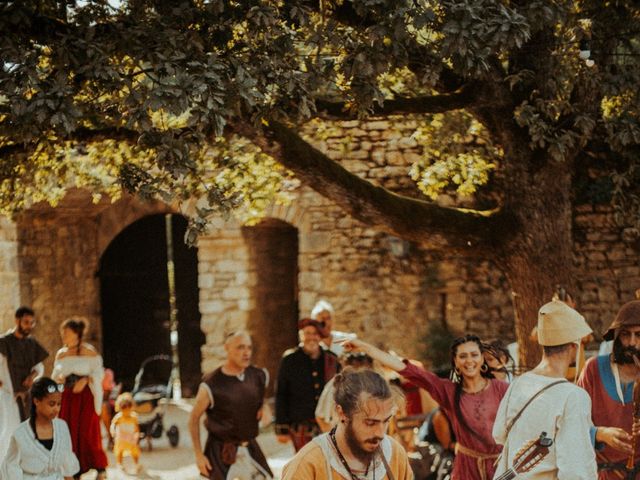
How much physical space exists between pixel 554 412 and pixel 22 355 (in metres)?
6.18

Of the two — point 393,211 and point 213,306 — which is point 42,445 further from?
point 213,306

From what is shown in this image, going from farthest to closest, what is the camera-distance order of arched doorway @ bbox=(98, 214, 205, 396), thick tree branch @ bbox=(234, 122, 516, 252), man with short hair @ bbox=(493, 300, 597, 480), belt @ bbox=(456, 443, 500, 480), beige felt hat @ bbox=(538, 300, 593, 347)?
arched doorway @ bbox=(98, 214, 205, 396) → thick tree branch @ bbox=(234, 122, 516, 252) → belt @ bbox=(456, 443, 500, 480) → beige felt hat @ bbox=(538, 300, 593, 347) → man with short hair @ bbox=(493, 300, 597, 480)

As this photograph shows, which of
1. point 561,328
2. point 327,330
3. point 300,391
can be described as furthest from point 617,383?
point 327,330

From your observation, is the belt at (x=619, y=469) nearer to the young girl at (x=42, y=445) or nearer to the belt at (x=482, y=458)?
the belt at (x=482, y=458)

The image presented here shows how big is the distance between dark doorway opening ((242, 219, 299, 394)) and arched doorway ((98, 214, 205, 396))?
2.03 metres

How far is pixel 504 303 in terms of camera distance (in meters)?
12.8

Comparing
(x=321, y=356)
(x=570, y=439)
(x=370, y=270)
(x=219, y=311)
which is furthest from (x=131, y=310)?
(x=570, y=439)

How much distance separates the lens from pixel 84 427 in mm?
9109

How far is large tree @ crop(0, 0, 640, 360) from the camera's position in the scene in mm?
6445

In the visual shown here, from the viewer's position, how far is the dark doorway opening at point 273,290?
579 inches

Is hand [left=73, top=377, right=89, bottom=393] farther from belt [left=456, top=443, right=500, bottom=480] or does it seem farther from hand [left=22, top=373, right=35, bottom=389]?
belt [left=456, top=443, right=500, bottom=480]

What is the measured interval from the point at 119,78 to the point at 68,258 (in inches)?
422

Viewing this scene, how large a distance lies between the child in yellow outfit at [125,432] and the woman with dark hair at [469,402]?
20.2 feet

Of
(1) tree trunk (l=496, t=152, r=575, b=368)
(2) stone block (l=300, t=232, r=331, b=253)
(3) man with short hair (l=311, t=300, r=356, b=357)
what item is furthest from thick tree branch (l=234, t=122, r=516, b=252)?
(2) stone block (l=300, t=232, r=331, b=253)
